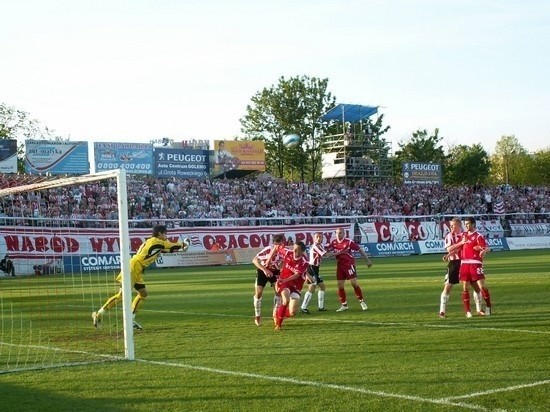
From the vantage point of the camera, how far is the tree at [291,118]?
80.2m

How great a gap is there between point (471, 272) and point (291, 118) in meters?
67.0

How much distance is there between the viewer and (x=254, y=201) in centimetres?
4656

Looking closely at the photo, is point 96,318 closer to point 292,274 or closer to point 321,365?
point 292,274

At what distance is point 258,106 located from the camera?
83125 millimetres

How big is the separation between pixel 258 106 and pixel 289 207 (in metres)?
37.4

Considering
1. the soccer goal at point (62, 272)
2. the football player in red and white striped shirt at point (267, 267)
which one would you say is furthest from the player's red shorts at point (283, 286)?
the soccer goal at point (62, 272)

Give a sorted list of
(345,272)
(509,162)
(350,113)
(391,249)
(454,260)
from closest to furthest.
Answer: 1. (454,260)
2. (345,272)
3. (391,249)
4. (350,113)
5. (509,162)

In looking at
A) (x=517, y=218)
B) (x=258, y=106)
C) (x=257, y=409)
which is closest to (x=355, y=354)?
(x=257, y=409)

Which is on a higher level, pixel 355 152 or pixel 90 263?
pixel 355 152

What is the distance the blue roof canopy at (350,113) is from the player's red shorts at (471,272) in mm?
44132

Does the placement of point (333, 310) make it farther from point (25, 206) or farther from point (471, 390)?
point (25, 206)

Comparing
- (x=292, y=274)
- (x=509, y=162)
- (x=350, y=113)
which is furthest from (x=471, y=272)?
(x=509, y=162)

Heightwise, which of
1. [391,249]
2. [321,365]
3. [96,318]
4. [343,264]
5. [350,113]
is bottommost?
[391,249]

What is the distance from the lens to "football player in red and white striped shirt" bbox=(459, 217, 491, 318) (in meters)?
15.3
